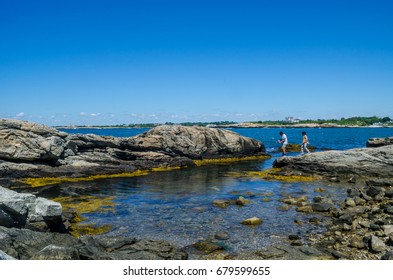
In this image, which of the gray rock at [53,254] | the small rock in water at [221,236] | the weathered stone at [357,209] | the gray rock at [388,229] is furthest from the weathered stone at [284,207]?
the gray rock at [53,254]

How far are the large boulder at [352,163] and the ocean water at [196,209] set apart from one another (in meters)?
4.42

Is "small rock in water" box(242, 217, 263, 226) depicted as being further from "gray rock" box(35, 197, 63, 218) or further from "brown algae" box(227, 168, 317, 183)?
"brown algae" box(227, 168, 317, 183)

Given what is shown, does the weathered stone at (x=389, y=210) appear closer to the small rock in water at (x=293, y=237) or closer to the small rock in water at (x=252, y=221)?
the small rock in water at (x=293, y=237)

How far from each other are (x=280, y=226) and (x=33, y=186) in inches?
833

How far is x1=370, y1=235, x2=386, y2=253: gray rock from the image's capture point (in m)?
12.2

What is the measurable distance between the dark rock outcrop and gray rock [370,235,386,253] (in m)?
27.2

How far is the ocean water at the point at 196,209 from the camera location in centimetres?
1520

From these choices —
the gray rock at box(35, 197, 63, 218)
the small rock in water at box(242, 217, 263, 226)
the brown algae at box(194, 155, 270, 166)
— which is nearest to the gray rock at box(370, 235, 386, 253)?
the small rock in water at box(242, 217, 263, 226)

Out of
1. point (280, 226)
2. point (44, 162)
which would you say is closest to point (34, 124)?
point (44, 162)

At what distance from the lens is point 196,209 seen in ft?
65.4

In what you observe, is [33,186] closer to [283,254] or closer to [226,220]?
[226,220]

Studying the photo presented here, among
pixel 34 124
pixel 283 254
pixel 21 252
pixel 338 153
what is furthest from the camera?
pixel 34 124
